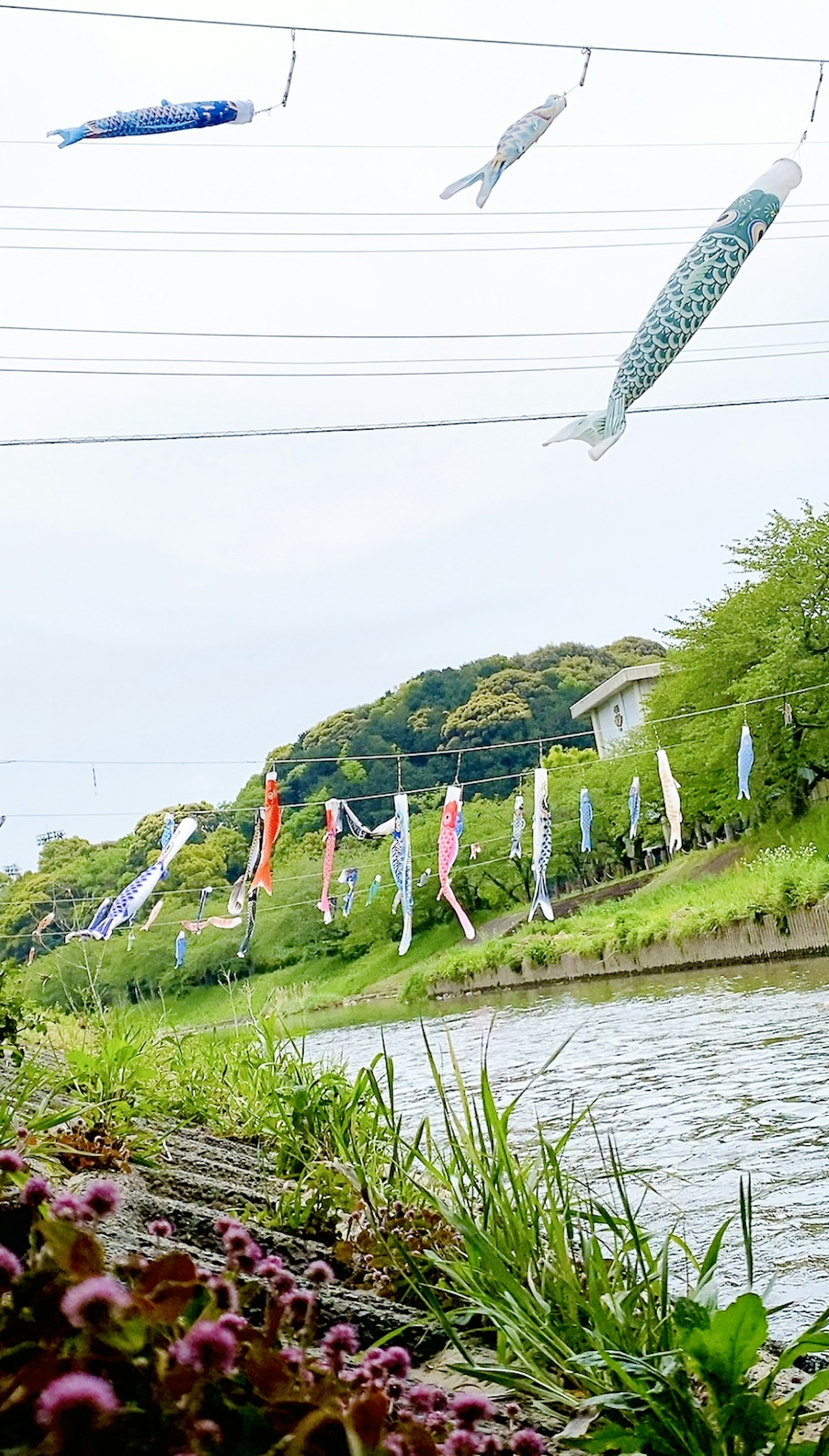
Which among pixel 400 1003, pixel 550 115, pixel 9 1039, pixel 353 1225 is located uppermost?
pixel 550 115

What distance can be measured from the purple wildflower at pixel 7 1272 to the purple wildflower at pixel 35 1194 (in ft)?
0.43

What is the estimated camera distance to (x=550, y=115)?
3049 millimetres

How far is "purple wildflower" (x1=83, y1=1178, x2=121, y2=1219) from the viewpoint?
69 cm

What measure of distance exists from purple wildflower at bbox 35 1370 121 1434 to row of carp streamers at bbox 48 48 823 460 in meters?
2.48

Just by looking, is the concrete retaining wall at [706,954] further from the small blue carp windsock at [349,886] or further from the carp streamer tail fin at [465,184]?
the carp streamer tail fin at [465,184]

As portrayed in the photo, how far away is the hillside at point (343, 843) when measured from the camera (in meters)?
17.9

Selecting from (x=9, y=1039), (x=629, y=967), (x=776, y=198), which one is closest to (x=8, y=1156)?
(x=9, y=1039)

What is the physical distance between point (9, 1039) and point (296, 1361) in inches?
89.9

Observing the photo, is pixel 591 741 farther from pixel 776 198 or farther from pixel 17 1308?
pixel 17 1308

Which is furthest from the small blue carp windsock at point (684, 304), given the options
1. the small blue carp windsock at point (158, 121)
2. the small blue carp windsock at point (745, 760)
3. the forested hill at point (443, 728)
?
the forested hill at point (443, 728)

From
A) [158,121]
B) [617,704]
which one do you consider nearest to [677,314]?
[158,121]

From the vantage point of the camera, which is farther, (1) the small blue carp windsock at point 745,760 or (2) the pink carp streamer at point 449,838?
(1) the small blue carp windsock at point 745,760

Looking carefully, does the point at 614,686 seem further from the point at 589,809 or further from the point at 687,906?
the point at 687,906

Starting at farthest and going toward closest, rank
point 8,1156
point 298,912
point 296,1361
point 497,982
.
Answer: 1. point 298,912
2. point 497,982
3. point 8,1156
4. point 296,1361
